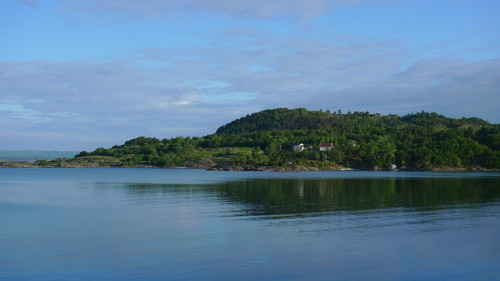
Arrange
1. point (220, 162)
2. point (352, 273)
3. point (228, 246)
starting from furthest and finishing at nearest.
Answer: point (220, 162), point (228, 246), point (352, 273)

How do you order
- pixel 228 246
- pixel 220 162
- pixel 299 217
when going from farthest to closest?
1. pixel 220 162
2. pixel 299 217
3. pixel 228 246

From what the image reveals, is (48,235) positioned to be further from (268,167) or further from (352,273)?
(268,167)

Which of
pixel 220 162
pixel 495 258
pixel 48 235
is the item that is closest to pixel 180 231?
pixel 48 235

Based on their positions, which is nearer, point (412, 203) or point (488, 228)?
point (488, 228)

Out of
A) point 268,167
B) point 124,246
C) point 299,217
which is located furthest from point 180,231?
point 268,167

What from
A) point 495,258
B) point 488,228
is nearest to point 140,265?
point 495,258

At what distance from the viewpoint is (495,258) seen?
22.2 m

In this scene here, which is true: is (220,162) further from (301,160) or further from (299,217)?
(299,217)

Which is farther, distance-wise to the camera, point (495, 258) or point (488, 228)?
point (488, 228)

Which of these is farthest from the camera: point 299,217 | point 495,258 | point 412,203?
point 412,203

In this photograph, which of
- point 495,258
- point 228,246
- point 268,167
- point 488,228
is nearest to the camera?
point 495,258

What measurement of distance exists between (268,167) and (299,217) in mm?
142259

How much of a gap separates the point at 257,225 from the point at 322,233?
191 inches

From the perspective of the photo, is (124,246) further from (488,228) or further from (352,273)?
(488,228)
